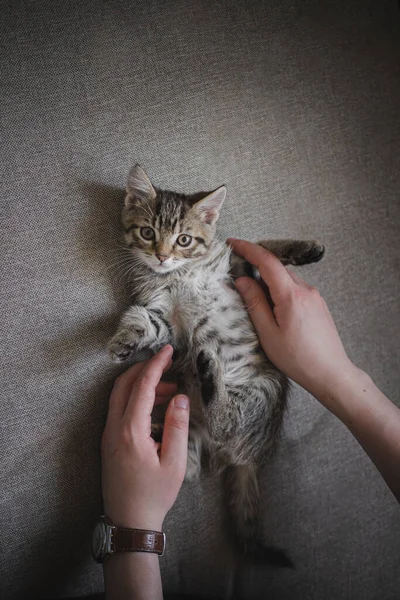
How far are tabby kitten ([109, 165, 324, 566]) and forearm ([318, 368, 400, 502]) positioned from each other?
0.59 ft

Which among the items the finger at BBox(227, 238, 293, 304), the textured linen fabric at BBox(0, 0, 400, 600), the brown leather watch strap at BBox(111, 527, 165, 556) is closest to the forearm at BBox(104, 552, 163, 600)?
the brown leather watch strap at BBox(111, 527, 165, 556)

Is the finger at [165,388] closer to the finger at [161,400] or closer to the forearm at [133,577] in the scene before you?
the finger at [161,400]

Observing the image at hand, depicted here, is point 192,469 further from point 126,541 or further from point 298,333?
point 298,333

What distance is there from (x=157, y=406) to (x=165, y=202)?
1.90 ft

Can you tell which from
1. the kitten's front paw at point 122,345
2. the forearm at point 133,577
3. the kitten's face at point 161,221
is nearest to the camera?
the forearm at point 133,577

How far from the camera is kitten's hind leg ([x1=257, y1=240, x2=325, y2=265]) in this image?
1.17 metres

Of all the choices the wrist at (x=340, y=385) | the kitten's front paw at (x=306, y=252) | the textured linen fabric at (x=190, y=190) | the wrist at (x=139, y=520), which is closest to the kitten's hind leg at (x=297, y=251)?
the kitten's front paw at (x=306, y=252)

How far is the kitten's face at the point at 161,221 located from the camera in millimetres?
1143

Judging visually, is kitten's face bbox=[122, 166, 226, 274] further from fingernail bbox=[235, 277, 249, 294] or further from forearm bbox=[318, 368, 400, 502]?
forearm bbox=[318, 368, 400, 502]

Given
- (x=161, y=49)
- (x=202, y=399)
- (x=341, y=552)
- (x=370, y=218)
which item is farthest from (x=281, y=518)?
(x=161, y=49)

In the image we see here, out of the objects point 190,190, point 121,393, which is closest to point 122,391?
point 121,393

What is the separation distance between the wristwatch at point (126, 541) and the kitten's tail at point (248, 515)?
30 cm

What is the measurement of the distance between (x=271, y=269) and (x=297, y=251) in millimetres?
112

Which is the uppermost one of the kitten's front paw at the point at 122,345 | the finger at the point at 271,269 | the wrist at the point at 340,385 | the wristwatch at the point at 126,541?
the finger at the point at 271,269
